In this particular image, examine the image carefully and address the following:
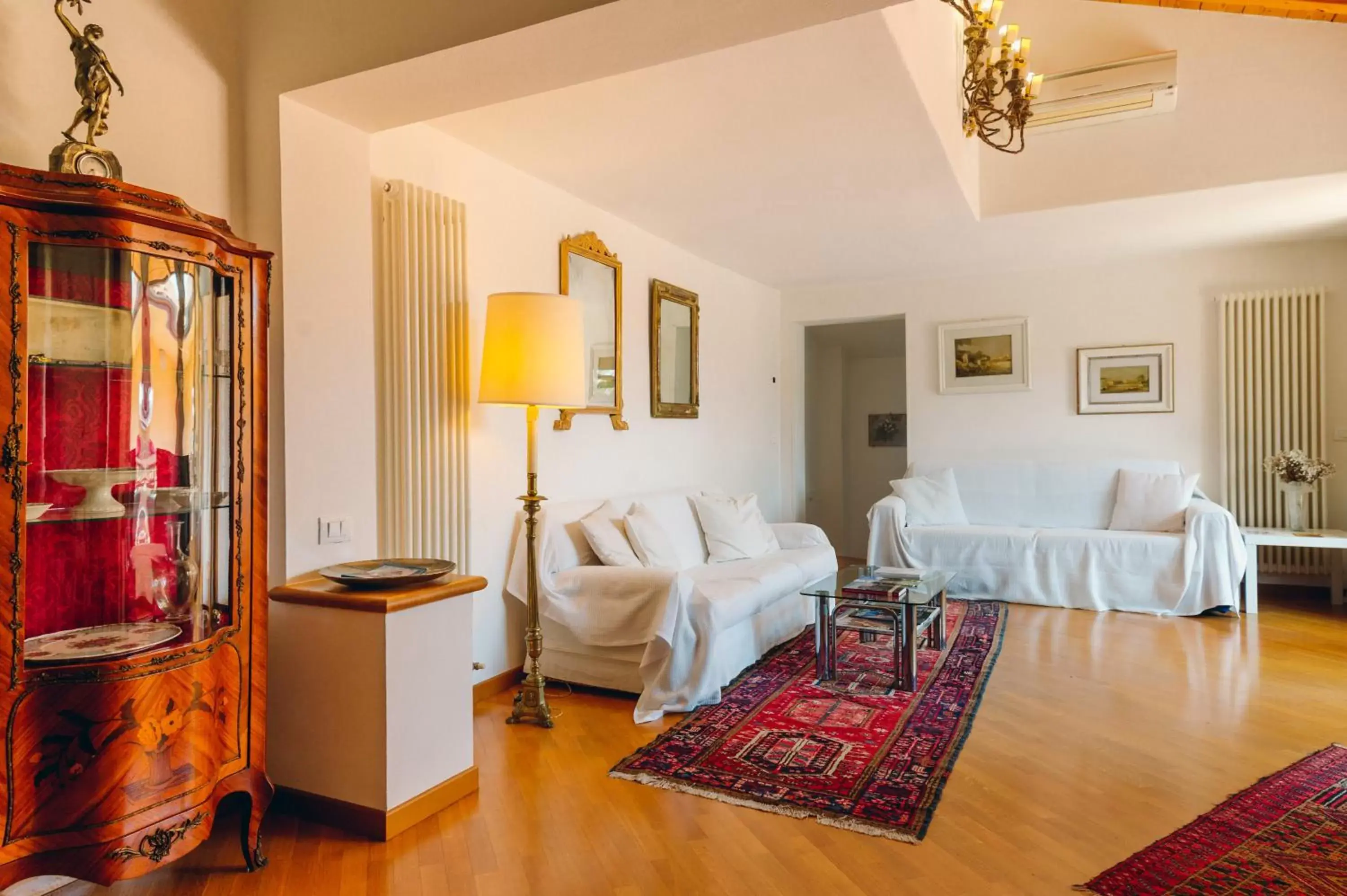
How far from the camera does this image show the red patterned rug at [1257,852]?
1973 millimetres

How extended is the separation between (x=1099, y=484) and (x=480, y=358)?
463 centimetres

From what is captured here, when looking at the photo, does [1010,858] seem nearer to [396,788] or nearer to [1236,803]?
[1236,803]

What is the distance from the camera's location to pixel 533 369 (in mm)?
3135

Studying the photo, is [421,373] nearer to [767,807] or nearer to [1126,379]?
[767,807]

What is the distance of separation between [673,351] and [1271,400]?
14.0 ft

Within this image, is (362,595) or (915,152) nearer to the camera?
(362,595)

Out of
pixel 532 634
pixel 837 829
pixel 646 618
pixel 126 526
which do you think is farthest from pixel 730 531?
pixel 126 526

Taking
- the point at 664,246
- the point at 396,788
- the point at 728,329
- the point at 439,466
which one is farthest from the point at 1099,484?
the point at 396,788

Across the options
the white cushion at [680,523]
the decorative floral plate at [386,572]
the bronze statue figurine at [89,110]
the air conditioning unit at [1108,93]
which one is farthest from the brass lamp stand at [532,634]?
the air conditioning unit at [1108,93]

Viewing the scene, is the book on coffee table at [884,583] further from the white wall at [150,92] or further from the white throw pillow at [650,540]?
the white wall at [150,92]

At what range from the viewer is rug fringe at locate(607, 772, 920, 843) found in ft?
7.38

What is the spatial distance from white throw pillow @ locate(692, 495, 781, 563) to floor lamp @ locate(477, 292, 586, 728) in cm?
150

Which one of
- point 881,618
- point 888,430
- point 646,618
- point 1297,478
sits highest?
point 888,430

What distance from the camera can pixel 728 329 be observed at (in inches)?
243
